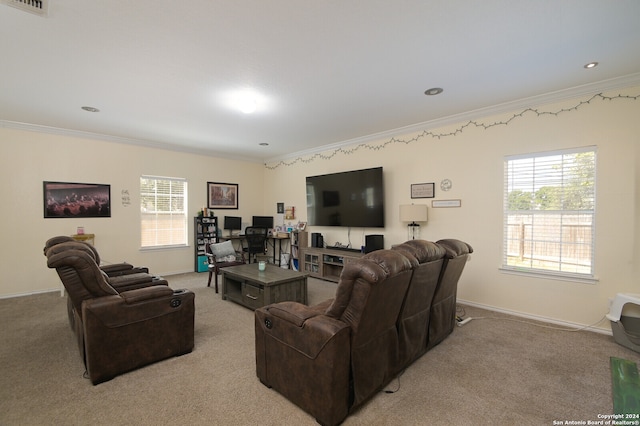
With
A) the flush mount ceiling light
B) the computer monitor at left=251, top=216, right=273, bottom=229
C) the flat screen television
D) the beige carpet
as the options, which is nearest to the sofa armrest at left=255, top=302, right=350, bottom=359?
the beige carpet

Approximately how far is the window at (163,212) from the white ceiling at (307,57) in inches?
71.6

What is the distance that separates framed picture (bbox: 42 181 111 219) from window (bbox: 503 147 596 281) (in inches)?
263

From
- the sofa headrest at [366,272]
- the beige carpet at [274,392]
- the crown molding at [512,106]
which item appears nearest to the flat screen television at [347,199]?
the crown molding at [512,106]

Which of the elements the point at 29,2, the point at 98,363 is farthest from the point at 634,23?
the point at 98,363

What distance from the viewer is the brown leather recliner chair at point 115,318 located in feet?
7.37

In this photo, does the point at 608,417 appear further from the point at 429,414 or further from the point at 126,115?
the point at 126,115

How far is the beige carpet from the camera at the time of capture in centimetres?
194

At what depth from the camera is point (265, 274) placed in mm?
4137

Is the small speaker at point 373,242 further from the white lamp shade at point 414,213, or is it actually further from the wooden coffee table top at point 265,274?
the wooden coffee table top at point 265,274

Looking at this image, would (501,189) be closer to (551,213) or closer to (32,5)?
(551,213)

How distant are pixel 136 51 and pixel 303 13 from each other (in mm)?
1593

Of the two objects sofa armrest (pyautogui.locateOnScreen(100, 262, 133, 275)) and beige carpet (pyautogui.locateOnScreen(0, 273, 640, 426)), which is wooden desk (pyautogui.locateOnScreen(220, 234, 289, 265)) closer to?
sofa armrest (pyautogui.locateOnScreen(100, 262, 133, 275))

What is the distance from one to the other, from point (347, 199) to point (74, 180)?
4.90 metres

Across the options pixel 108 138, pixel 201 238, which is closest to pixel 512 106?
pixel 201 238
